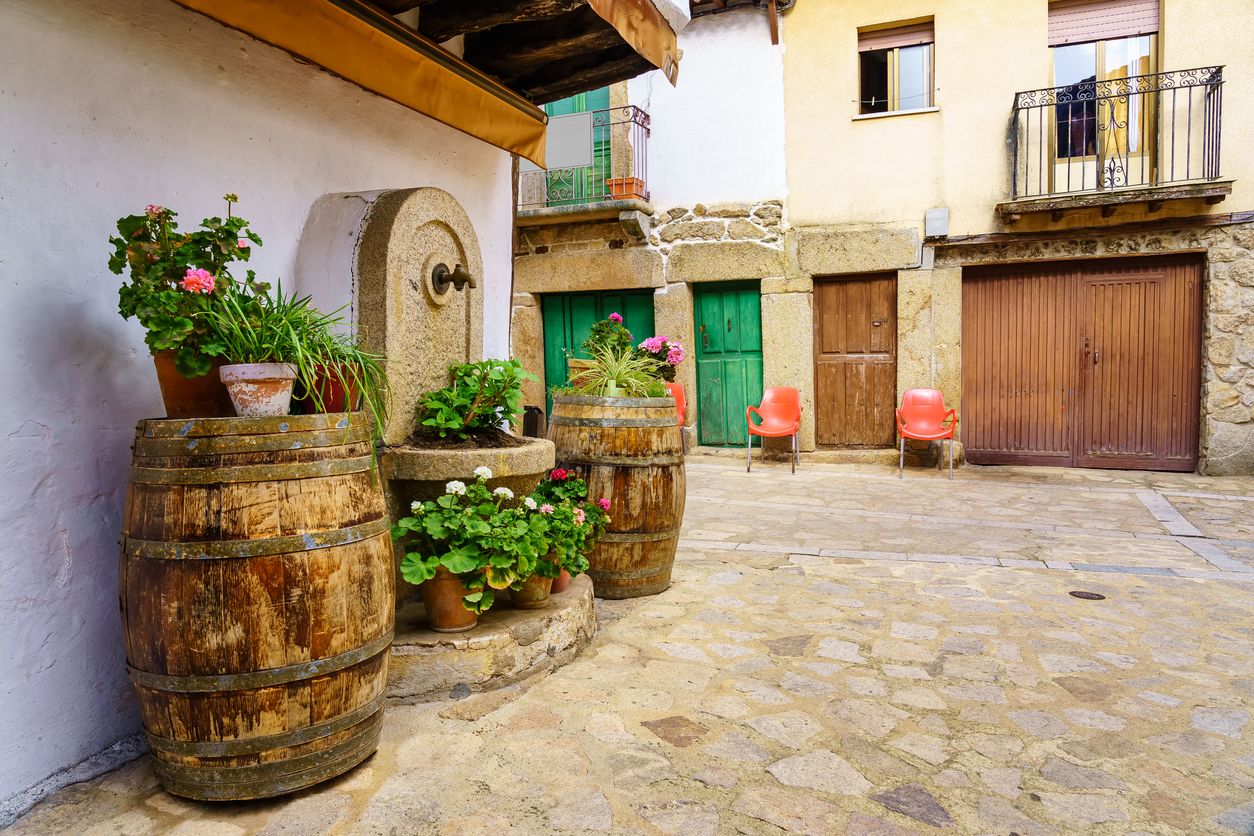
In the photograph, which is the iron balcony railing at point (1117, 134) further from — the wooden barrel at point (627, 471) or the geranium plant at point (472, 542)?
the geranium plant at point (472, 542)

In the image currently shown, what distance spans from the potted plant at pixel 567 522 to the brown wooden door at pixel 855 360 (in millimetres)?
6073

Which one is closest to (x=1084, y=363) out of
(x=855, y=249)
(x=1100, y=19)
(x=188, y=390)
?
(x=855, y=249)

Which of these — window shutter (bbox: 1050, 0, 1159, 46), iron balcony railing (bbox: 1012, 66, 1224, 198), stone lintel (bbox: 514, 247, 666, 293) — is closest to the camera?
iron balcony railing (bbox: 1012, 66, 1224, 198)

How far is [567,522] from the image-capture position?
306cm

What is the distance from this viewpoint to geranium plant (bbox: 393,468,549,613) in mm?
2605

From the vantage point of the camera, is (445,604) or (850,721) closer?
(850,721)

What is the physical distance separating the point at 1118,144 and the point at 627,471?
287 inches

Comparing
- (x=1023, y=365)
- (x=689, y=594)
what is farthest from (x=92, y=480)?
(x=1023, y=365)

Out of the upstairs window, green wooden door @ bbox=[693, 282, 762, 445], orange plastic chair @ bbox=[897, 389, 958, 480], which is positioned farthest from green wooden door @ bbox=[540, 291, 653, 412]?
the upstairs window

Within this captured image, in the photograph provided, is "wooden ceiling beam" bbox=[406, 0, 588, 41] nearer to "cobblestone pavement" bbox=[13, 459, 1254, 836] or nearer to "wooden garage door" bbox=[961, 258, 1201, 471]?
"cobblestone pavement" bbox=[13, 459, 1254, 836]

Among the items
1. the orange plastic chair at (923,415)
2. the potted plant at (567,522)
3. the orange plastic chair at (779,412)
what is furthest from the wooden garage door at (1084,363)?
the potted plant at (567,522)

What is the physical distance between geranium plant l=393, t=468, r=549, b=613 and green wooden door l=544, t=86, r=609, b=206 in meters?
7.52

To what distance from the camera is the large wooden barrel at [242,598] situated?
6.07 feet

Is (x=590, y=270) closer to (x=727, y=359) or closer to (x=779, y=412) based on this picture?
(x=727, y=359)
